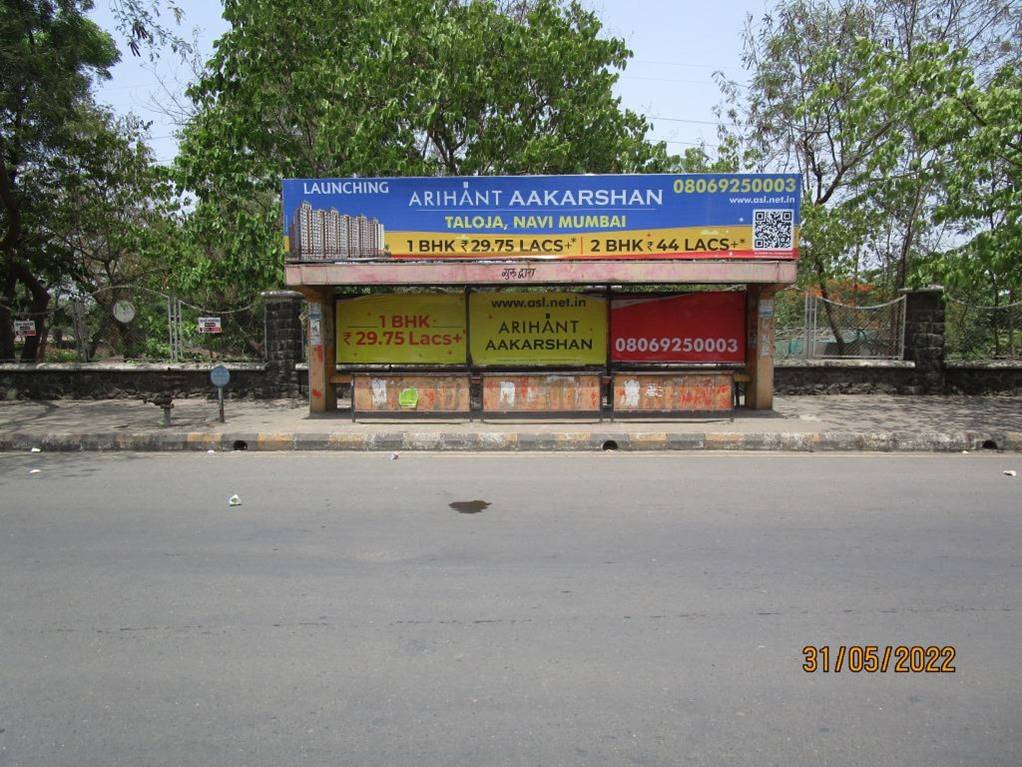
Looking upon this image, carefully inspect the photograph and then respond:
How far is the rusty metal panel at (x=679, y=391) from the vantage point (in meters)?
11.4

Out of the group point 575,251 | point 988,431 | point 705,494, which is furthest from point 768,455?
point 575,251

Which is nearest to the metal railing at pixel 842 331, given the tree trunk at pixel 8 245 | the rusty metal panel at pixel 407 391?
the rusty metal panel at pixel 407 391

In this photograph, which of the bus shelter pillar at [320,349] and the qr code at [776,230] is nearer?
the qr code at [776,230]

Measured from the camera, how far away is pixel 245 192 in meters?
14.9

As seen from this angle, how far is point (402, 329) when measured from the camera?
505 inches

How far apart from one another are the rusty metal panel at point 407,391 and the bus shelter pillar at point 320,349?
1.05 meters

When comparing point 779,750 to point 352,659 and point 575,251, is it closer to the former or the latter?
point 352,659

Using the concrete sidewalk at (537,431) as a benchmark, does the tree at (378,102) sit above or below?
above

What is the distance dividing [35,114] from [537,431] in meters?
13.8

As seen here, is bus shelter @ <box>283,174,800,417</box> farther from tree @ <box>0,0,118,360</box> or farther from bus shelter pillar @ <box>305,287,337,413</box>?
tree @ <box>0,0,118,360</box>

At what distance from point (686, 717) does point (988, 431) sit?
9.27 meters
